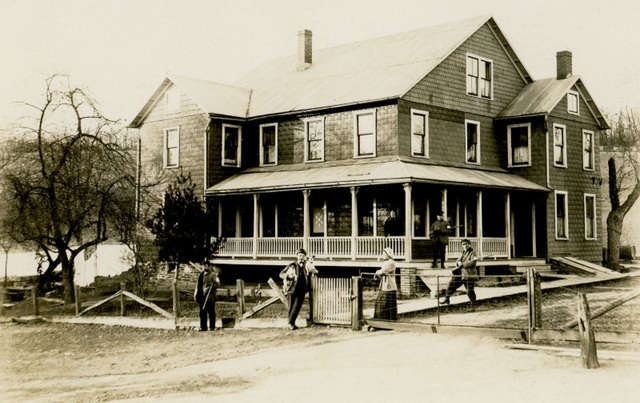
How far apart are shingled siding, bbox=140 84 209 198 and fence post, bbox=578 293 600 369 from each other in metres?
22.2

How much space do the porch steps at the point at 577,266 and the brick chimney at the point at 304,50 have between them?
14.9m

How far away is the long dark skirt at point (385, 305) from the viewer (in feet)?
54.6

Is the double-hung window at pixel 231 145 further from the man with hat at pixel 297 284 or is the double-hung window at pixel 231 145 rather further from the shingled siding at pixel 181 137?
the man with hat at pixel 297 284

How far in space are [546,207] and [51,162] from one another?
19585 mm

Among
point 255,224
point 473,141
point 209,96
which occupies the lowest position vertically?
point 255,224

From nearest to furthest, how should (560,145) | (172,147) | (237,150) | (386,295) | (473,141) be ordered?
(386,295) → (473,141) → (560,145) → (237,150) → (172,147)

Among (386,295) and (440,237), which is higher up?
(440,237)

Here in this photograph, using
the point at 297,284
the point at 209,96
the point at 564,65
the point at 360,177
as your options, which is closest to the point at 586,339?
the point at 297,284

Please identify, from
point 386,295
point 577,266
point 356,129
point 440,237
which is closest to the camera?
point 386,295

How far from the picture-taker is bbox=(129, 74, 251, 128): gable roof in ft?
106

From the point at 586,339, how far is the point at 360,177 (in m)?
15.1

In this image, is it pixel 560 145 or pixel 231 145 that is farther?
pixel 231 145

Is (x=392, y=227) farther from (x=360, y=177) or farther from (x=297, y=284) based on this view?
(x=297, y=284)

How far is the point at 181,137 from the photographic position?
108ft
